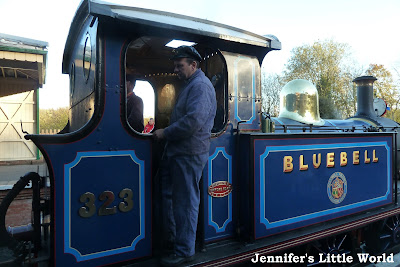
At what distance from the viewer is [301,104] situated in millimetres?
5434

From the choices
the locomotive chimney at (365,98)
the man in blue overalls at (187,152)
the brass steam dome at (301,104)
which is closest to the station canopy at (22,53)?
the brass steam dome at (301,104)

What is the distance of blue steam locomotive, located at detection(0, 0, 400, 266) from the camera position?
2006 mm

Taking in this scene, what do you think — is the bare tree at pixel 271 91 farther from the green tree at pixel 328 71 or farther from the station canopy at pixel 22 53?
the station canopy at pixel 22 53

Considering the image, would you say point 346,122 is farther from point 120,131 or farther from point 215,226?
point 120,131

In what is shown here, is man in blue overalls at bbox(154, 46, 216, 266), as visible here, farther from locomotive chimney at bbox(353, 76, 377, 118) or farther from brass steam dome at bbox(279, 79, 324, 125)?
locomotive chimney at bbox(353, 76, 377, 118)

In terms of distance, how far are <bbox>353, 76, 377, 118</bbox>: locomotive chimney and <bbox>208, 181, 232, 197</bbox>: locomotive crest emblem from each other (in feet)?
16.2

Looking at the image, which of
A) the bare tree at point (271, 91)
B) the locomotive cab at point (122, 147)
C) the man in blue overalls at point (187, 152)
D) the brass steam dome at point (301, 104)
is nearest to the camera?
the locomotive cab at point (122, 147)

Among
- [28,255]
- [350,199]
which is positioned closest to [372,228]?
[350,199]

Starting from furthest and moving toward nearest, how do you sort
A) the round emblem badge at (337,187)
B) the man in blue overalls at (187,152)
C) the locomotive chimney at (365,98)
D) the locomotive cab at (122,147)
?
the locomotive chimney at (365,98) < the round emblem badge at (337,187) < the man in blue overalls at (187,152) < the locomotive cab at (122,147)

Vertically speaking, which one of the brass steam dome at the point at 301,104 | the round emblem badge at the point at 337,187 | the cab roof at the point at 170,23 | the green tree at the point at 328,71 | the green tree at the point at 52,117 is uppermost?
the green tree at the point at 328,71

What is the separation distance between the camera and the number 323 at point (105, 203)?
201 centimetres

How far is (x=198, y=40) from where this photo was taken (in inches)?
97.7

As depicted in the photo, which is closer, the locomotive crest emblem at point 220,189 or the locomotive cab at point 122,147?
the locomotive cab at point 122,147

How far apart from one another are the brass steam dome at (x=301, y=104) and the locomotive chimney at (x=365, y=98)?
56.2 inches
